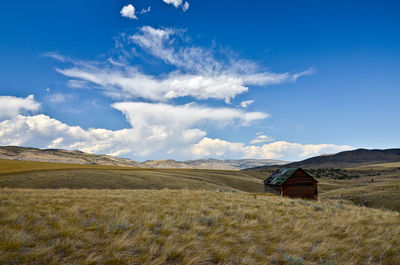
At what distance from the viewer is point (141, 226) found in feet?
24.1

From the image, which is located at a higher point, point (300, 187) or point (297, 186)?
point (297, 186)

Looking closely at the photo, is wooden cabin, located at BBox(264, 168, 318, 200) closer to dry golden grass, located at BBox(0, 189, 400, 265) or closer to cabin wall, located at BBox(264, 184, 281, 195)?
cabin wall, located at BBox(264, 184, 281, 195)

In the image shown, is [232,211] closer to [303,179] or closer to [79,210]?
[79,210]

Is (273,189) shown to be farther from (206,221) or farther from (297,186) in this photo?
(206,221)

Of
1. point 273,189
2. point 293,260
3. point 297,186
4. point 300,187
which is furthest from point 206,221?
point 273,189

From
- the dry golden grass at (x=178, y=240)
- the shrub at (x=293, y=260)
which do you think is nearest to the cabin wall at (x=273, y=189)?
the dry golden grass at (x=178, y=240)

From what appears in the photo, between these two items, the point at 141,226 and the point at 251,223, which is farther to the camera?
the point at 251,223

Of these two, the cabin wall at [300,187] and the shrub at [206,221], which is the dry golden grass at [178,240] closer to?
the shrub at [206,221]

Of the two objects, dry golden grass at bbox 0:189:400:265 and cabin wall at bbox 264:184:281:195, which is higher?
dry golden grass at bbox 0:189:400:265

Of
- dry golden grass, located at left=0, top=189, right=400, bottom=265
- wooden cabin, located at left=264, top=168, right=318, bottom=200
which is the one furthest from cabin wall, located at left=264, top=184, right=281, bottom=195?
dry golden grass, located at left=0, top=189, right=400, bottom=265

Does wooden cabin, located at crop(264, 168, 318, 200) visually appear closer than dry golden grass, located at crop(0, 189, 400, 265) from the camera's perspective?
No

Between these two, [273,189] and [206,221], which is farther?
[273,189]

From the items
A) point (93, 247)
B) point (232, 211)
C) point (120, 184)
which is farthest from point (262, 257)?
point (120, 184)

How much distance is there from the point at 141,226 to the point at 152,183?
3827cm
